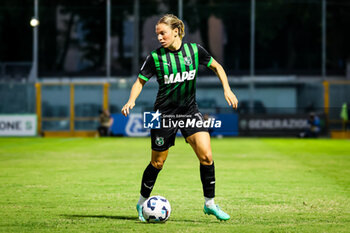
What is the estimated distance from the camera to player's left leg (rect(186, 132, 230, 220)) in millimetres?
7031

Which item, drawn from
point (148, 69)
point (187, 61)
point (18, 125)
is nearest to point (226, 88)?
point (187, 61)

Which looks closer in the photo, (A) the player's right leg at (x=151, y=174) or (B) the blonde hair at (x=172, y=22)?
(B) the blonde hair at (x=172, y=22)

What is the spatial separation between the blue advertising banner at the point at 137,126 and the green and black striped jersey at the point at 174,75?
952 inches

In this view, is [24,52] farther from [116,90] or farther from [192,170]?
[192,170]

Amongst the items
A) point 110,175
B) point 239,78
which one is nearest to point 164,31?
point 110,175

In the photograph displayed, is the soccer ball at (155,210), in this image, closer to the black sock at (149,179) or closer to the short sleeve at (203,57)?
the black sock at (149,179)

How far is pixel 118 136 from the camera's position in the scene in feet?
104

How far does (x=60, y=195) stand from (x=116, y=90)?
25.1m

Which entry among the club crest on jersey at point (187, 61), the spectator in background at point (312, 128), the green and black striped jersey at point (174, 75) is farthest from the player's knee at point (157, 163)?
the spectator in background at point (312, 128)

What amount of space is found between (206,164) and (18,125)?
84.4ft

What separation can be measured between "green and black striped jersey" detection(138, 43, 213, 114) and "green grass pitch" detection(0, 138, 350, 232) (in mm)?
1303

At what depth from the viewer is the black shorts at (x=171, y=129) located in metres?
7.02

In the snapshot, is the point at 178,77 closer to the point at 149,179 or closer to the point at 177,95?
the point at 177,95

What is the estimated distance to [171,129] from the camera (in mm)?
7027
